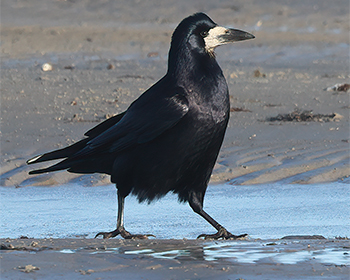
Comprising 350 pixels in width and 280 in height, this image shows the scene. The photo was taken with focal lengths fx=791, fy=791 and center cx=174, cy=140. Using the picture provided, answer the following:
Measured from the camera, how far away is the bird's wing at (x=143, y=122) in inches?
175

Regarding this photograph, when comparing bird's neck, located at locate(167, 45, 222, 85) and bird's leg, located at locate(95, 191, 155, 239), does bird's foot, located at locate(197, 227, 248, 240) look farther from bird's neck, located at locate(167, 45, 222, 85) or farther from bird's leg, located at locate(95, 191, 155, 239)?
bird's neck, located at locate(167, 45, 222, 85)

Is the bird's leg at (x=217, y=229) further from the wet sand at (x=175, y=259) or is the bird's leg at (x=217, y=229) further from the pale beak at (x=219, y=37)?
the pale beak at (x=219, y=37)

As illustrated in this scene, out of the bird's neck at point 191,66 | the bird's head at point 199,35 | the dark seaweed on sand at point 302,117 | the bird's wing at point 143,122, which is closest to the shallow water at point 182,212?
the bird's wing at point 143,122

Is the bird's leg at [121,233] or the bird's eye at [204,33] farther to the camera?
the bird's eye at [204,33]

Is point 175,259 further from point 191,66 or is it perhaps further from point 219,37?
point 219,37

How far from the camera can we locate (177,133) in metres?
4.48

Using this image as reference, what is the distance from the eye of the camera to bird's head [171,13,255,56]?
15.5 ft

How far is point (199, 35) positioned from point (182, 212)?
1315mm

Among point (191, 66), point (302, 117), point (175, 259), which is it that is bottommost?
point (175, 259)

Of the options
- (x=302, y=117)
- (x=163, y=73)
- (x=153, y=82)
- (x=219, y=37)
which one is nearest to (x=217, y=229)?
(x=219, y=37)

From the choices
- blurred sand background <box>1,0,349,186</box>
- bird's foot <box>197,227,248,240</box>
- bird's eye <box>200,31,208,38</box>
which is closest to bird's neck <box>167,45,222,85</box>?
bird's eye <box>200,31,208,38</box>

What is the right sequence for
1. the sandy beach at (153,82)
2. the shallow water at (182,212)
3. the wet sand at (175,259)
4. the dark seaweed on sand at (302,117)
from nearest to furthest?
the wet sand at (175,259) → the sandy beach at (153,82) → the shallow water at (182,212) → the dark seaweed on sand at (302,117)

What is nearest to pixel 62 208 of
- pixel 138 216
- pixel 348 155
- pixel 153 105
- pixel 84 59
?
pixel 138 216

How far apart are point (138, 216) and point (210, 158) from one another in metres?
1.00
